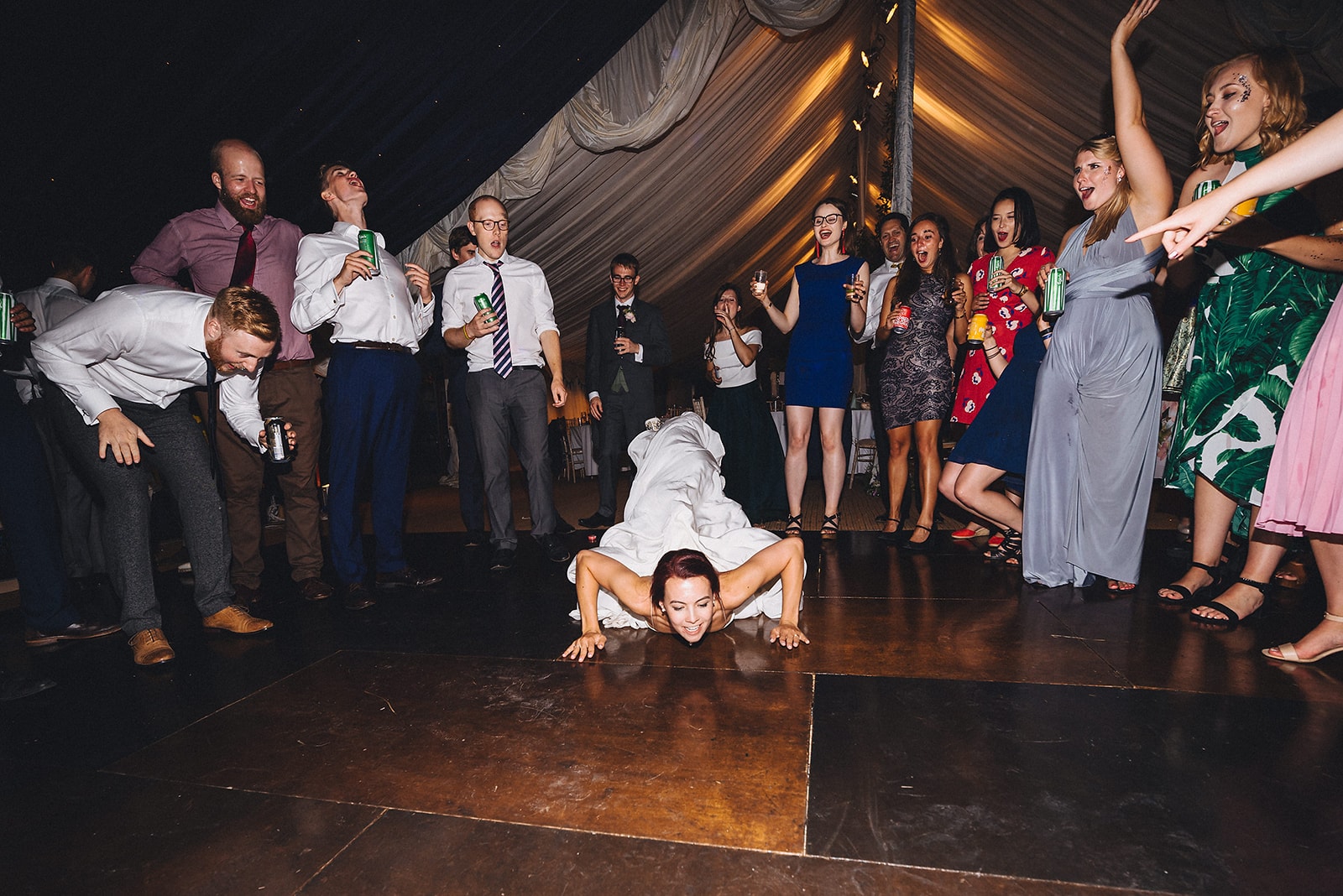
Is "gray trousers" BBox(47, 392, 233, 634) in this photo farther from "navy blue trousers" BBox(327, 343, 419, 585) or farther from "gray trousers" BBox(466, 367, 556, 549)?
"gray trousers" BBox(466, 367, 556, 549)

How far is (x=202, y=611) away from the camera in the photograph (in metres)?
2.31

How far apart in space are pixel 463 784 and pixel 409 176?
3.35 m

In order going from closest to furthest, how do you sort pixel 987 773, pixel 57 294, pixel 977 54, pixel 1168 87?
pixel 987 773 < pixel 57 294 < pixel 1168 87 < pixel 977 54

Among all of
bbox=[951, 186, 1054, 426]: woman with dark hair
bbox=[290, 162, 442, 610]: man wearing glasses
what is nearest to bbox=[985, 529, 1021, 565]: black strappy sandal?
bbox=[951, 186, 1054, 426]: woman with dark hair

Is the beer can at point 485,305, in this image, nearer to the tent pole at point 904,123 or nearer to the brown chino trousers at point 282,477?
the brown chino trousers at point 282,477

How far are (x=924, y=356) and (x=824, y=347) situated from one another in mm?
490

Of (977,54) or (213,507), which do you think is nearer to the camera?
(213,507)

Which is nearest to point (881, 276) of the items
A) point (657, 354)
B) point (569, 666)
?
point (657, 354)

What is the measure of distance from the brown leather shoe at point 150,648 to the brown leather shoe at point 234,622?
188 mm

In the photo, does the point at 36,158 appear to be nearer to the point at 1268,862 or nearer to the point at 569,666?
the point at 569,666

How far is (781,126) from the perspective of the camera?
5.97 meters

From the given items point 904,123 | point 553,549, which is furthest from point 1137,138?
point 904,123

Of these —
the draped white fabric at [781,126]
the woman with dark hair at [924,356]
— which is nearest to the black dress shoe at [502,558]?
the woman with dark hair at [924,356]

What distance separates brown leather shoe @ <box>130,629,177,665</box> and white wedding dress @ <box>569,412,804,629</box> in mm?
1312
